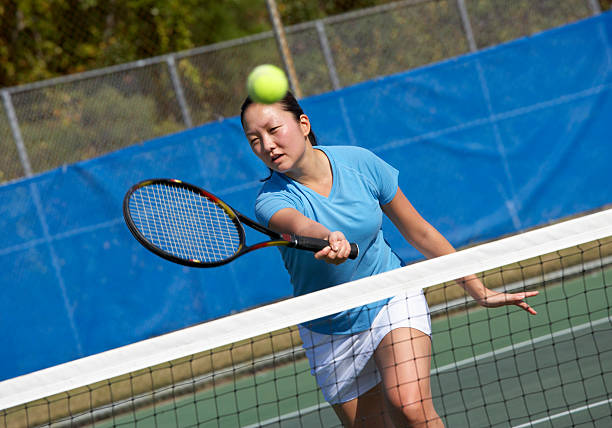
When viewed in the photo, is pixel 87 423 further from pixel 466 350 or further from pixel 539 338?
pixel 539 338

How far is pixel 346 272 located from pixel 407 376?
17.3 inches

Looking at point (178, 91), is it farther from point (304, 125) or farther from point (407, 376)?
point (407, 376)

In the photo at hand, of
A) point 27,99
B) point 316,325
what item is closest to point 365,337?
point 316,325

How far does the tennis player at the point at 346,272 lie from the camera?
286 centimetres

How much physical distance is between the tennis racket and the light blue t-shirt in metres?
0.10

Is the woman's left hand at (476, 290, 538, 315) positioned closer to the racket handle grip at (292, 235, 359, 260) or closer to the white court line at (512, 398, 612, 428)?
the racket handle grip at (292, 235, 359, 260)

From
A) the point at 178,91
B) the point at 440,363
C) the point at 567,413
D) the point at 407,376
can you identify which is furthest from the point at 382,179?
the point at 178,91

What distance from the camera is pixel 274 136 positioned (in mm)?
2900

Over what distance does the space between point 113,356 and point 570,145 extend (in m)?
6.03

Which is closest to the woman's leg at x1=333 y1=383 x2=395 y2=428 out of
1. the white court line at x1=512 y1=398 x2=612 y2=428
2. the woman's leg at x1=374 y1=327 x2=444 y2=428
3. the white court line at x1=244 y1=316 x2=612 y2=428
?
the woman's leg at x1=374 y1=327 x2=444 y2=428

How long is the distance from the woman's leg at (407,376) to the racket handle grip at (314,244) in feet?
1.01

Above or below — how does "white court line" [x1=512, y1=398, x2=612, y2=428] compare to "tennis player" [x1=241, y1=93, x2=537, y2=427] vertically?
below

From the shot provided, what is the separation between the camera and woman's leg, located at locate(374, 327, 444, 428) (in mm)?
2766

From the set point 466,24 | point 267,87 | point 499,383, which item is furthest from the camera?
point 466,24
